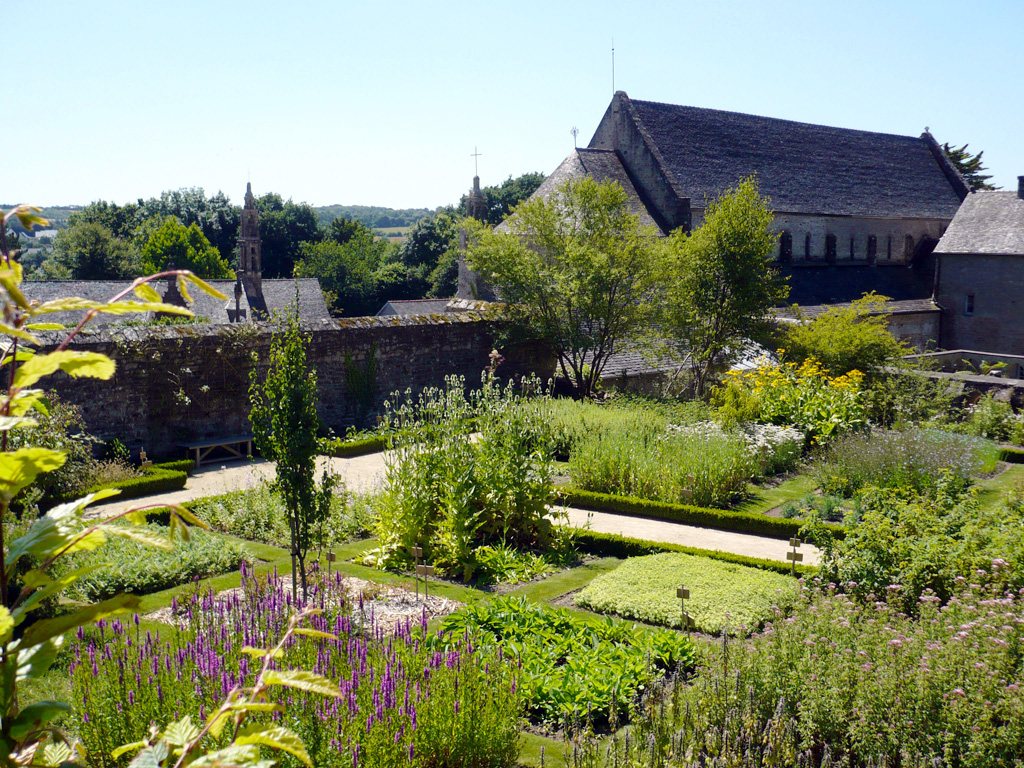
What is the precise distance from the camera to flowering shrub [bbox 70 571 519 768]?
4035 millimetres

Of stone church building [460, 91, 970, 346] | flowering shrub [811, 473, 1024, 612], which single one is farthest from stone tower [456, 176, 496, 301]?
flowering shrub [811, 473, 1024, 612]

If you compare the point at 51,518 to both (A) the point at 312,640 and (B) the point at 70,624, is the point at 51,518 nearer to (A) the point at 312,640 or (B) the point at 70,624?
(B) the point at 70,624

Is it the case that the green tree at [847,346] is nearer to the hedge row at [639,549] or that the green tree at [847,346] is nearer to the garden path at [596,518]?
the garden path at [596,518]

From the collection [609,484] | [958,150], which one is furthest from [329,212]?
[609,484]

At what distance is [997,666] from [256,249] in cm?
3398

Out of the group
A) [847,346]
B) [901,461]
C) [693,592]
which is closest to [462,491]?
[693,592]

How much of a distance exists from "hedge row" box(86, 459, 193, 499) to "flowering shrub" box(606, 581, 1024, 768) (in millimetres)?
8228

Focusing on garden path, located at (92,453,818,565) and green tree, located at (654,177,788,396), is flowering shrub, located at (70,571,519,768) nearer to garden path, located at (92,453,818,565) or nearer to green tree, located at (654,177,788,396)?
garden path, located at (92,453,818,565)

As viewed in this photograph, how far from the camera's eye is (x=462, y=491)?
834 cm

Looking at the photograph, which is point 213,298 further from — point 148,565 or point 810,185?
point 148,565

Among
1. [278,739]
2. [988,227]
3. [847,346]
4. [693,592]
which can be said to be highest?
[988,227]

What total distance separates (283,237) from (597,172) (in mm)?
46793

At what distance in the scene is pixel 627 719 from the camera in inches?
213

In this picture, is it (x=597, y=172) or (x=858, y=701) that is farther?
(x=597, y=172)
